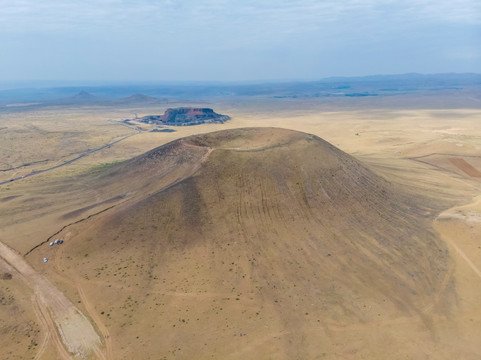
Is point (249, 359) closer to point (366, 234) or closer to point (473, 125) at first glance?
point (366, 234)

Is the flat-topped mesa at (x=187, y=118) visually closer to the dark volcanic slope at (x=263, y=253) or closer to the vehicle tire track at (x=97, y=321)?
the dark volcanic slope at (x=263, y=253)

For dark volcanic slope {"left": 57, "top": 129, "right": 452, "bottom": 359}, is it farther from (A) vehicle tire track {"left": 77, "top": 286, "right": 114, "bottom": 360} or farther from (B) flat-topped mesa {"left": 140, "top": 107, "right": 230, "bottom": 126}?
(B) flat-topped mesa {"left": 140, "top": 107, "right": 230, "bottom": 126}

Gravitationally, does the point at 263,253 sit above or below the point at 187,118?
below

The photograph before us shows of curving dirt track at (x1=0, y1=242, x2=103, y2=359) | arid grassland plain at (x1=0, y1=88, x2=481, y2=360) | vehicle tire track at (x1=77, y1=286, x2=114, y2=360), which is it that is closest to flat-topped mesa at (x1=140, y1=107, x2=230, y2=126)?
arid grassland plain at (x1=0, y1=88, x2=481, y2=360)

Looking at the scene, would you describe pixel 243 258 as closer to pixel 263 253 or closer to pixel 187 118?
pixel 263 253

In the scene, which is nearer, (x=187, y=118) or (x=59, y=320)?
(x=59, y=320)

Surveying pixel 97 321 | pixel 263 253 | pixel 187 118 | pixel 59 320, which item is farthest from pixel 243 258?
pixel 187 118

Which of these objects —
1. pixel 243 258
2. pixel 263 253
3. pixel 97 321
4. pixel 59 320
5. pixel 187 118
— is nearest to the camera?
pixel 97 321
